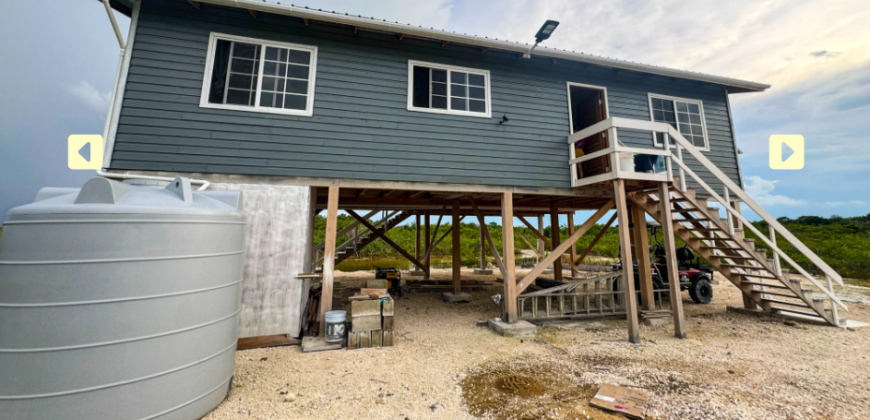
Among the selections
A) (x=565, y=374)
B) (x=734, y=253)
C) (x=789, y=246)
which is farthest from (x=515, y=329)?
(x=789, y=246)

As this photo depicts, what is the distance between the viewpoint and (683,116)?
764cm

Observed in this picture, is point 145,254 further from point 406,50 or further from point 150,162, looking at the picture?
point 406,50

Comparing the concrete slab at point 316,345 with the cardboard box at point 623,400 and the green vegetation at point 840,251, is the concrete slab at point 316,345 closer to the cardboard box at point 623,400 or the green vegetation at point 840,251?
the cardboard box at point 623,400

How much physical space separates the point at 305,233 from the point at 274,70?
114 inches

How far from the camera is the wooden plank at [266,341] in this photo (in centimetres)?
466

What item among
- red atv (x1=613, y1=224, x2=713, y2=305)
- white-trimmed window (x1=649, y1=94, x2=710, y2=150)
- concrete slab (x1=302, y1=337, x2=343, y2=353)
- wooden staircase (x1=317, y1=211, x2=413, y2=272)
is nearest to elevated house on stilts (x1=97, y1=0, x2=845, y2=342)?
concrete slab (x1=302, y1=337, x2=343, y2=353)

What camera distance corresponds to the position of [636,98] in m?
7.22

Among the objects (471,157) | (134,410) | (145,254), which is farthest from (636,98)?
(134,410)

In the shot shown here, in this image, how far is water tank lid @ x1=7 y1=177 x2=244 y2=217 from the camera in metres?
2.33

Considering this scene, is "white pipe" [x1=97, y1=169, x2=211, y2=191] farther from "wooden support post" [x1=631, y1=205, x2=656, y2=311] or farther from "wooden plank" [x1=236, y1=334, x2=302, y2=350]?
"wooden support post" [x1=631, y1=205, x2=656, y2=311]

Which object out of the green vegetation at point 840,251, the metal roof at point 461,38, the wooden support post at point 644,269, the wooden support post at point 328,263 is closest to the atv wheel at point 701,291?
the wooden support post at point 644,269

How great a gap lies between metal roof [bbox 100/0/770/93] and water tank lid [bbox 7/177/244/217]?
3.57 m

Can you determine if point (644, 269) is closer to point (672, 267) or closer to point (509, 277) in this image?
point (672, 267)

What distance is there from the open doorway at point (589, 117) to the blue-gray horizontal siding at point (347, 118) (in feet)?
0.62
